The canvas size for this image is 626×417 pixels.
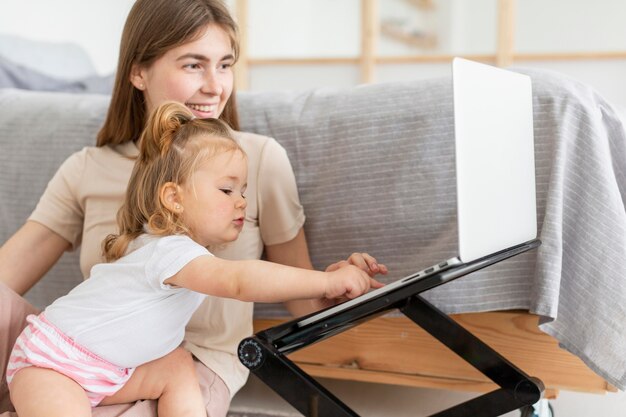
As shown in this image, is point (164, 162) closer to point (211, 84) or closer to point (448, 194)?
point (211, 84)

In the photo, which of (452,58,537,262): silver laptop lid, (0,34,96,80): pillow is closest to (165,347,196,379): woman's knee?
(452,58,537,262): silver laptop lid

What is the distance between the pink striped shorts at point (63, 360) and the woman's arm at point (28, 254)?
10.8 inches

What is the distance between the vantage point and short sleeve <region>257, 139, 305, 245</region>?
1.30 m

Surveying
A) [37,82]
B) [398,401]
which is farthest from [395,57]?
[398,401]

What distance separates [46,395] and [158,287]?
0.20m

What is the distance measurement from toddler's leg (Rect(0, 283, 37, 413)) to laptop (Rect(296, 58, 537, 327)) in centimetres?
47

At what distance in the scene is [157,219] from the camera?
3.50ft

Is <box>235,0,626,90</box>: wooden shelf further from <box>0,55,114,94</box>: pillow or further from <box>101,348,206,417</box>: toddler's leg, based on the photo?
<box>101,348,206,417</box>: toddler's leg

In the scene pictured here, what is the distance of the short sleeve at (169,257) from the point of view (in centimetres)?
99

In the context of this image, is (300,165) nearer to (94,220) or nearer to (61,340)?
(94,220)

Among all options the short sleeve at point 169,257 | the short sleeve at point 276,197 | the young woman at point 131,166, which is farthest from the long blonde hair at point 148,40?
the short sleeve at point 169,257

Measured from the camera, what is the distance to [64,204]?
137 centimetres

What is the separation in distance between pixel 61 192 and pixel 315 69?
273cm

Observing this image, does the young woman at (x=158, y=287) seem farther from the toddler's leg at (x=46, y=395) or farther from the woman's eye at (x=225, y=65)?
the woman's eye at (x=225, y=65)
